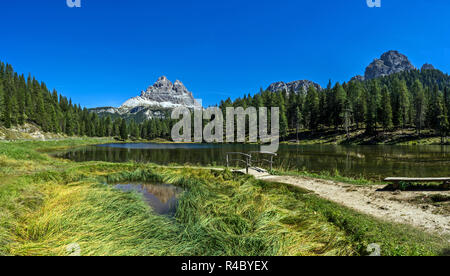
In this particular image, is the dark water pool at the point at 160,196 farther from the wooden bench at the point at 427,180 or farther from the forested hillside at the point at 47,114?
the forested hillside at the point at 47,114

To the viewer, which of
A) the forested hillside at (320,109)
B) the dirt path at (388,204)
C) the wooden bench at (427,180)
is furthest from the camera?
the forested hillside at (320,109)

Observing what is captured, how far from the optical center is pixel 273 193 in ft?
38.4

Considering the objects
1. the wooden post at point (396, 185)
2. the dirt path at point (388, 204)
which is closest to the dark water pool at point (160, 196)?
the dirt path at point (388, 204)

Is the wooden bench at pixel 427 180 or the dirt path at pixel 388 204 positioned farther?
the wooden bench at pixel 427 180

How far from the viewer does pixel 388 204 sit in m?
9.56

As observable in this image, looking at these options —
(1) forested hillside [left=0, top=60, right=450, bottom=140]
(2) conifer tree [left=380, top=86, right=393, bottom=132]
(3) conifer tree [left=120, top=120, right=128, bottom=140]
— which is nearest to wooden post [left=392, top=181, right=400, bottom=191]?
(1) forested hillside [left=0, top=60, right=450, bottom=140]

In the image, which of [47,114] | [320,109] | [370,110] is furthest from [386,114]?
[47,114]

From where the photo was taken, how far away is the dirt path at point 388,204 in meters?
7.40

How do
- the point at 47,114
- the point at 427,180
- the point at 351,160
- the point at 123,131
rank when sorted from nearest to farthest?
the point at 427,180 < the point at 351,160 < the point at 47,114 < the point at 123,131

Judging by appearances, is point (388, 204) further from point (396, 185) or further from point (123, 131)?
point (123, 131)

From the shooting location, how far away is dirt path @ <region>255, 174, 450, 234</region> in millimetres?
7398

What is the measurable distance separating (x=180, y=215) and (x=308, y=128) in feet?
289
